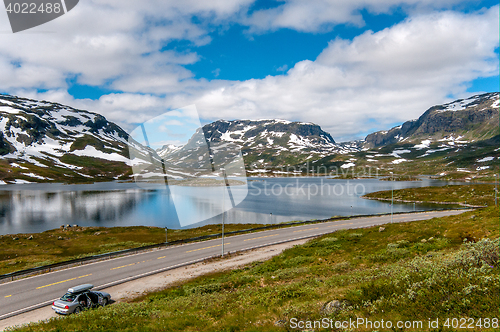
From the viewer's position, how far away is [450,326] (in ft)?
30.7

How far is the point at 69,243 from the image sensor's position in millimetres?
56688

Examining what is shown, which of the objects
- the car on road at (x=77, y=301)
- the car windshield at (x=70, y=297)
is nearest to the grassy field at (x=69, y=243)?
the car on road at (x=77, y=301)

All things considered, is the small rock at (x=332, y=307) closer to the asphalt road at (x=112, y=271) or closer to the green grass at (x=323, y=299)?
the green grass at (x=323, y=299)

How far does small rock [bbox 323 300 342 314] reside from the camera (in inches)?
502

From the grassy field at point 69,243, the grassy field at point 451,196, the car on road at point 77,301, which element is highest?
the car on road at point 77,301

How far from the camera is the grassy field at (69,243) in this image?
43725mm

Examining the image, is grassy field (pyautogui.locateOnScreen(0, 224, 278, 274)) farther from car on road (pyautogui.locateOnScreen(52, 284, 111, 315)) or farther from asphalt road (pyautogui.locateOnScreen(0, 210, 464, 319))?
car on road (pyautogui.locateOnScreen(52, 284, 111, 315))

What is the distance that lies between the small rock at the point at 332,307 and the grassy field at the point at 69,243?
41826 mm

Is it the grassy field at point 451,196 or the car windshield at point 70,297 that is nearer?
the car windshield at point 70,297

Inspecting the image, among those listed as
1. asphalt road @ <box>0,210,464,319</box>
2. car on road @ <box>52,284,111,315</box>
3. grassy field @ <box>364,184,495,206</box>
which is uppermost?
car on road @ <box>52,284,111,315</box>

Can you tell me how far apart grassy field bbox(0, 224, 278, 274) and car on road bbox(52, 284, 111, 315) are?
76.3ft

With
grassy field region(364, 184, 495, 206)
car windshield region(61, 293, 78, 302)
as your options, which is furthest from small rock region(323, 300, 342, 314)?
grassy field region(364, 184, 495, 206)

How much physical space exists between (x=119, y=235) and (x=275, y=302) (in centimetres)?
5747

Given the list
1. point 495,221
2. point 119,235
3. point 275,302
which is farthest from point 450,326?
point 119,235
